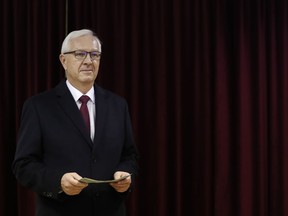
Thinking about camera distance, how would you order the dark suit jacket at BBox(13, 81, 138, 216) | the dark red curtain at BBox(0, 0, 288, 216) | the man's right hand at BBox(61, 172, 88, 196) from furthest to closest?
the dark red curtain at BBox(0, 0, 288, 216) → the dark suit jacket at BBox(13, 81, 138, 216) → the man's right hand at BBox(61, 172, 88, 196)

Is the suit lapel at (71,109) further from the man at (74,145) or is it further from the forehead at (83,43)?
the forehead at (83,43)

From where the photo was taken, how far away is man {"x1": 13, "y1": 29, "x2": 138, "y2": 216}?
1805 millimetres

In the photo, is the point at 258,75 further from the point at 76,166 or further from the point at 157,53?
the point at 76,166

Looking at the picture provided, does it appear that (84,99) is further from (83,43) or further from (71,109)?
(83,43)

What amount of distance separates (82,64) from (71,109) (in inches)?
8.1

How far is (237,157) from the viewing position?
3.10 metres

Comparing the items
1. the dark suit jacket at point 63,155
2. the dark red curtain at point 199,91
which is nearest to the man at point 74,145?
the dark suit jacket at point 63,155

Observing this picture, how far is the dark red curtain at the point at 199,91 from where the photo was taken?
305cm

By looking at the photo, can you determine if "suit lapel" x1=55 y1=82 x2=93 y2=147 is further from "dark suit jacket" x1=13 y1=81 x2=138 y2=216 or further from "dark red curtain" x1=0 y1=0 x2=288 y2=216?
"dark red curtain" x1=0 y1=0 x2=288 y2=216

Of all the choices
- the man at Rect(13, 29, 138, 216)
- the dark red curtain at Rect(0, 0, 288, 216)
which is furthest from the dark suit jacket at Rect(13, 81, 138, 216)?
the dark red curtain at Rect(0, 0, 288, 216)

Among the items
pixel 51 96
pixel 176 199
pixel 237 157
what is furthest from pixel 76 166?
pixel 237 157

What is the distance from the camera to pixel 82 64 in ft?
6.33

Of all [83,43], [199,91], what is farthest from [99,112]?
[199,91]

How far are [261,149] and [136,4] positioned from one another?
1.35 m
